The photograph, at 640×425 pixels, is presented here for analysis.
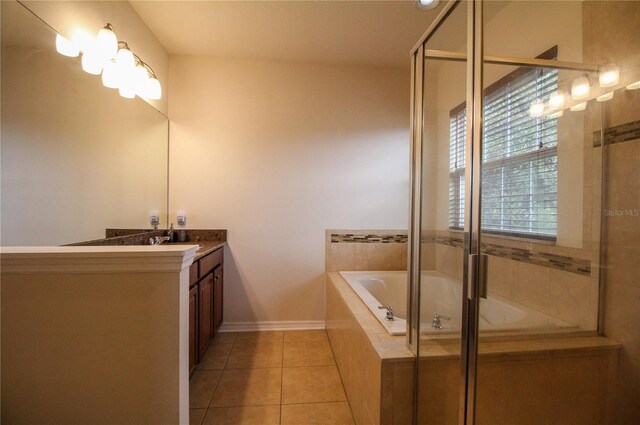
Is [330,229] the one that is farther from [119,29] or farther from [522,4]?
[119,29]

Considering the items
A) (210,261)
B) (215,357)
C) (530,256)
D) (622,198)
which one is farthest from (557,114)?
(215,357)

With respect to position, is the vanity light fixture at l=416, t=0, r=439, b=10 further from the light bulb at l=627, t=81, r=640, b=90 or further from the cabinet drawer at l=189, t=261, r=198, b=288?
the cabinet drawer at l=189, t=261, r=198, b=288

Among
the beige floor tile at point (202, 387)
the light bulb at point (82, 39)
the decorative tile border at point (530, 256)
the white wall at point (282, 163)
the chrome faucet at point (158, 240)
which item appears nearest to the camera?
the decorative tile border at point (530, 256)

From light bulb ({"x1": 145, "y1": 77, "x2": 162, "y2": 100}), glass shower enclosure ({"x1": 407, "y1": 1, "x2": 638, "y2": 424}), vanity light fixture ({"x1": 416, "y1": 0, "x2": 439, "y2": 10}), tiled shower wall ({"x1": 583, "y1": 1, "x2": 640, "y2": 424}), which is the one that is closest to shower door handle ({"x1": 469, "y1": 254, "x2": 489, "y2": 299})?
glass shower enclosure ({"x1": 407, "y1": 1, "x2": 638, "y2": 424})

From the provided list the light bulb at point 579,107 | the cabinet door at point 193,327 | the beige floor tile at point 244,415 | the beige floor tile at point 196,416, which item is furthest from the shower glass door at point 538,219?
the cabinet door at point 193,327

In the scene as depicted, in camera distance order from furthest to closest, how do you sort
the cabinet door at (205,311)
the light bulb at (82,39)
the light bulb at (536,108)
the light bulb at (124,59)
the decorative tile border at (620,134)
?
1. the cabinet door at (205,311)
2. the light bulb at (124,59)
3. the light bulb at (82,39)
4. the light bulb at (536,108)
5. the decorative tile border at (620,134)

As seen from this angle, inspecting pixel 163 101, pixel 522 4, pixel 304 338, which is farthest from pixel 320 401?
pixel 163 101

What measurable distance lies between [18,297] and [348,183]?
89.1 inches

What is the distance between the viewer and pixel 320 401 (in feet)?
5.19

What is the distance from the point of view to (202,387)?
1.69m

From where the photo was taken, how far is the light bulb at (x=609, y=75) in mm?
1058

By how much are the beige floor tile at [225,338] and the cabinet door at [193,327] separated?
59 cm

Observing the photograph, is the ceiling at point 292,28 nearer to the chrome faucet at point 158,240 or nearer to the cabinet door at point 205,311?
the chrome faucet at point 158,240

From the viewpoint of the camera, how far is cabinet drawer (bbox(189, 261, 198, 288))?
1600mm
